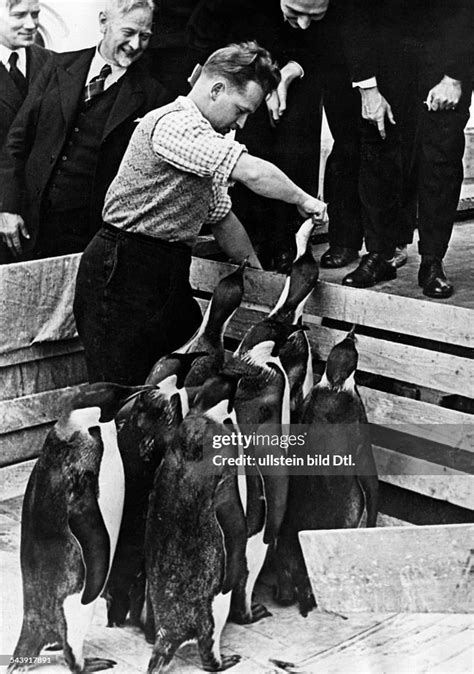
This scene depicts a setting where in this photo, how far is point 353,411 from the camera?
7.34ft

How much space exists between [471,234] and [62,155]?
110cm

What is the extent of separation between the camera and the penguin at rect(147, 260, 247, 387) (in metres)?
2.28

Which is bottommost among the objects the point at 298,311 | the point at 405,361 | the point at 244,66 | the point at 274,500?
the point at 274,500

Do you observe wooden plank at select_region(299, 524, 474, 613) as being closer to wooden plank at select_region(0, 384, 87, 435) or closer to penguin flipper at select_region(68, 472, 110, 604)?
penguin flipper at select_region(68, 472, 110, 604)

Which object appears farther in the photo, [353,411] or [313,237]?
[313,237]

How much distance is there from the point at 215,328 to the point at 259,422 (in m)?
0.28

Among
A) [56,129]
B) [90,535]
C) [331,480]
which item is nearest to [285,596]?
[331,480]

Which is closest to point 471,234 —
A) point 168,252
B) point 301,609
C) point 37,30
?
point 168,252

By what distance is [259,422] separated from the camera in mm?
2215

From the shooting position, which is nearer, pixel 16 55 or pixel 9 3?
pixel 9 3

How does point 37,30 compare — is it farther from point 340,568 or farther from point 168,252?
point 340,568

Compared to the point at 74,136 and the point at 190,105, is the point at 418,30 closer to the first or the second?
the point at 190,105

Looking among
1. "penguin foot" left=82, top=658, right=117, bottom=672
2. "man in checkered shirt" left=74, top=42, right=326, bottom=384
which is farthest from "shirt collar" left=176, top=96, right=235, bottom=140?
"penguin foot" left=82, top=658, right=117, bottom=672

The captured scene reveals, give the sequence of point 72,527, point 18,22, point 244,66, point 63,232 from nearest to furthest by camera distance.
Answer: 1. point 72,527
2. point 244,66
3. point 18,22
4. point 63,232
